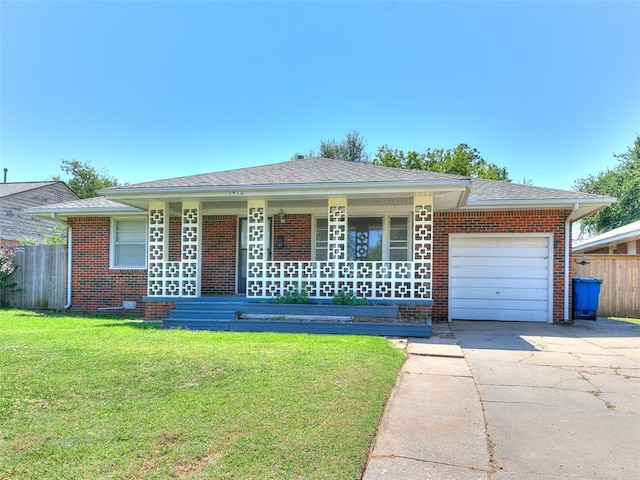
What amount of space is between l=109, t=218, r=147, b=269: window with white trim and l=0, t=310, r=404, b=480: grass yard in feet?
16.7

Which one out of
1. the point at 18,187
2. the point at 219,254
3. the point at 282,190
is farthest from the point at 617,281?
the point at 18,187

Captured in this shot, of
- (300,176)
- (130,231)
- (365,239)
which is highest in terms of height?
(300,176)

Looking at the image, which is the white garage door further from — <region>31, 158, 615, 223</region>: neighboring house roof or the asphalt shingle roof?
the asphalt shingle roof

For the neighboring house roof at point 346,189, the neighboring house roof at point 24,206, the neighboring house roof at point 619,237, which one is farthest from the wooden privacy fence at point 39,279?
the neighboring house roof at point 619,237

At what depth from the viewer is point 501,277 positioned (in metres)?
10.8

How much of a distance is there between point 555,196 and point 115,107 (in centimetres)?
1562

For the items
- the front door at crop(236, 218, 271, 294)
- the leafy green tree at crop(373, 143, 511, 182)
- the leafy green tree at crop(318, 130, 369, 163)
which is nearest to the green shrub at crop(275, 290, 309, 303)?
the front door at crop(236, 218, 271, 294)

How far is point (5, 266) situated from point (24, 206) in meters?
11.6

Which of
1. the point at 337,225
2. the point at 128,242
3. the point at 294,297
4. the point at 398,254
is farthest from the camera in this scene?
the point at 128,242

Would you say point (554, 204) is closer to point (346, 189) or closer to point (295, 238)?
point (346, 189)

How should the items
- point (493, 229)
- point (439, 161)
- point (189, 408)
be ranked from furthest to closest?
point (439, 161)
point (493, 229)
point (189, 408)

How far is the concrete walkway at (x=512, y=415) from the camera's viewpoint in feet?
9.84

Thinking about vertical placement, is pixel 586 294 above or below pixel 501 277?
below

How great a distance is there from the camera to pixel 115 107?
16438 millimetres
